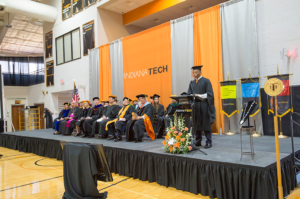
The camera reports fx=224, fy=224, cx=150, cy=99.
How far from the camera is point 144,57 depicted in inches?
304

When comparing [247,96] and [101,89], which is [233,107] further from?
[101,89]

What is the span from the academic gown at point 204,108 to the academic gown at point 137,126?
Result: 162cm

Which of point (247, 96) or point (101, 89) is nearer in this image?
point (247, 96)

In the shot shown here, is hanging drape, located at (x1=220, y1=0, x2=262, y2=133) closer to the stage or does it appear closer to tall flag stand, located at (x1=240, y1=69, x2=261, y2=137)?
tall flag stand, located at (x1=240, y1=69, x2=261, y2=137)

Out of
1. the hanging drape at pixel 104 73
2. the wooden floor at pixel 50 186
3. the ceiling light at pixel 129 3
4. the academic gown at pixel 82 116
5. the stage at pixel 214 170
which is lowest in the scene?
the wooden floor at pixel 50 186

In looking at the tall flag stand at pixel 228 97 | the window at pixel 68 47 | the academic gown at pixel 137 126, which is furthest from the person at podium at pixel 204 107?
the window at pixel 68 47

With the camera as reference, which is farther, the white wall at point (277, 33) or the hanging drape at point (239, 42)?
the hanging drape at point (239, 42)

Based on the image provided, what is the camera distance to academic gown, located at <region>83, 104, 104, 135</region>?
6.31 m

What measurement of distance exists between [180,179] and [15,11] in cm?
1065

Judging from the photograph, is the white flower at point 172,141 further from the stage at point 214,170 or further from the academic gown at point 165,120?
the academic gown at point 165,120

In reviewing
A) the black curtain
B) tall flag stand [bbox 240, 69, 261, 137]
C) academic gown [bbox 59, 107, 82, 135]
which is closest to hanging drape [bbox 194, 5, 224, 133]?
tall flag stand [bbox 240, 69, 261, 137]

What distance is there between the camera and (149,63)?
7.54m

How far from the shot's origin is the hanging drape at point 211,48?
5656 mm

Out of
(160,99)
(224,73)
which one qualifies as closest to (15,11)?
(160,99)
